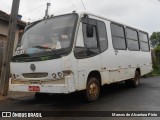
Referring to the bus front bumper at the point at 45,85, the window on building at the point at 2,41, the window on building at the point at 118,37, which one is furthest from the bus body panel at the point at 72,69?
the window on building at the point at 2,41

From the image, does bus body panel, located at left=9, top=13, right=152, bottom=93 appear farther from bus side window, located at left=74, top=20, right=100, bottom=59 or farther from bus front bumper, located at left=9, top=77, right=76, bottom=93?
bus side window, located at left=74, top=20, right=100, bottom=59

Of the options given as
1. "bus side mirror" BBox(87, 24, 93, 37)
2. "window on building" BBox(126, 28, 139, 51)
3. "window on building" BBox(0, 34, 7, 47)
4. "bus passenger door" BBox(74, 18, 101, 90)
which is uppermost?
"window on building" BBox(0, 34, 7, 47)

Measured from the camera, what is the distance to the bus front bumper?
306 inches

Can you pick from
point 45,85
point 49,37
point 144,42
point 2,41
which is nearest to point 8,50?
point 49,37

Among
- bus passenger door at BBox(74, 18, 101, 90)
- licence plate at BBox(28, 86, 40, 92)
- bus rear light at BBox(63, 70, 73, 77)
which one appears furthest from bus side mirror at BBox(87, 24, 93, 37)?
licence plate at BBox(28, 86, 40, 92)

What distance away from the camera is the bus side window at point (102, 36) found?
9797 millimetres

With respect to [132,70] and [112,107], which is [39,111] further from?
[132,70]

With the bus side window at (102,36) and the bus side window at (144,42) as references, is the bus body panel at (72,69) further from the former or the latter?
the bus side window at (144,42)

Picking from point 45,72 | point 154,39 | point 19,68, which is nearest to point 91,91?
point 45,72

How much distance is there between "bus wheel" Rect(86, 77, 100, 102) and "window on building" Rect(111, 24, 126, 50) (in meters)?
2.25

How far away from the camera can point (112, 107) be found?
8523 mm

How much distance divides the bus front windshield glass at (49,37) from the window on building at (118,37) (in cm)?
280

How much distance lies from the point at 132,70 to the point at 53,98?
423 cm

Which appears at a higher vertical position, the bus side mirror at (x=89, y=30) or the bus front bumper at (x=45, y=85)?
the bus side mirror at (x=89, y=30)
